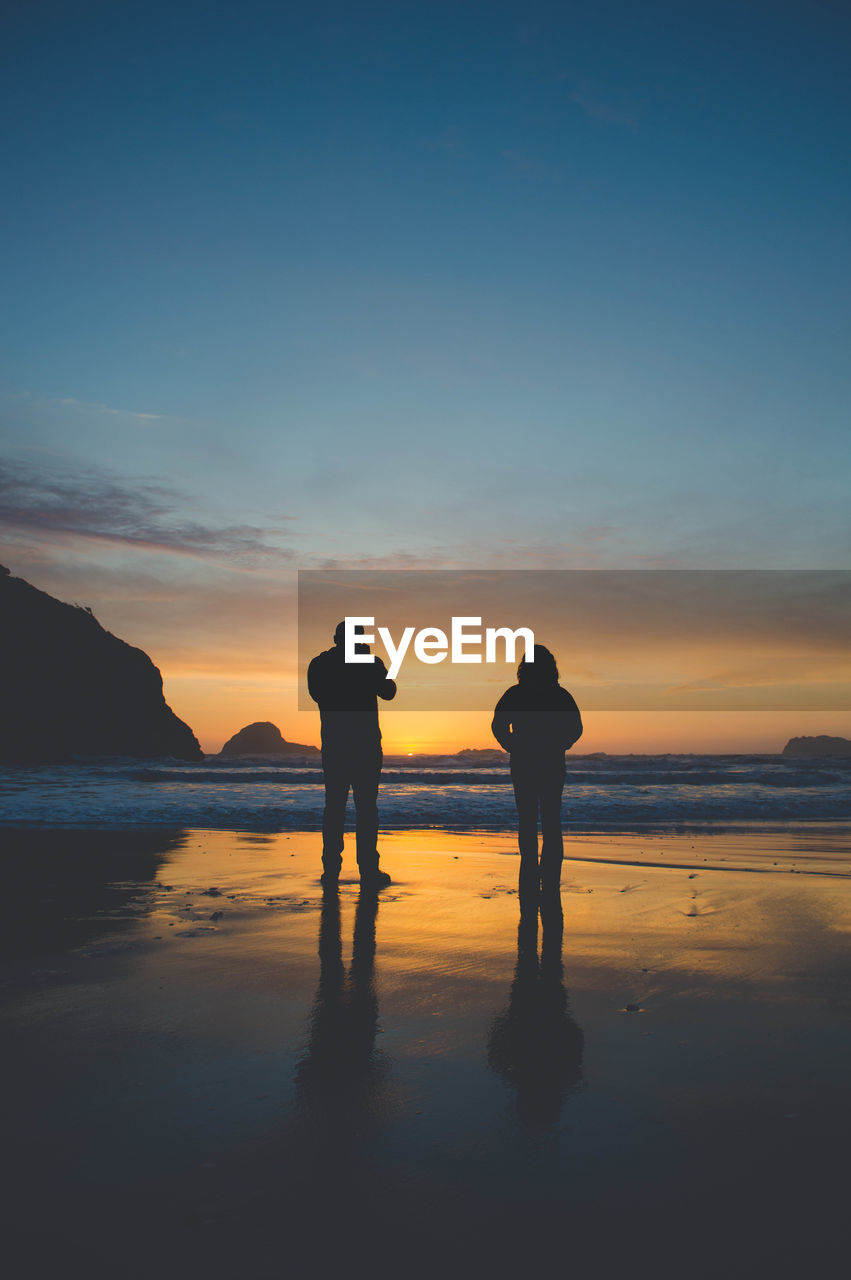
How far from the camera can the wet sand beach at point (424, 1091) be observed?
1787 millimetres

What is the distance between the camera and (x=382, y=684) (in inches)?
281

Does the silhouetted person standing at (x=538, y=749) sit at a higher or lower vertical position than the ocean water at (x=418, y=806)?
higher

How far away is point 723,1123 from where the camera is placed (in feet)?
7.79

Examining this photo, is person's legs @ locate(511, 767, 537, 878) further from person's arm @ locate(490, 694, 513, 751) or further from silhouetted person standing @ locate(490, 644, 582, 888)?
person's arm @ locate(490, 694, 513, 751)

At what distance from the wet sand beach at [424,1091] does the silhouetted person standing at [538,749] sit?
79 cm

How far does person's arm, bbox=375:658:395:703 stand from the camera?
7137mm

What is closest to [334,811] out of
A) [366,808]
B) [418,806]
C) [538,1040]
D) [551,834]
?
[366,808]

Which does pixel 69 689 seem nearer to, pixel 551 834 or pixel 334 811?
pixel 334 811

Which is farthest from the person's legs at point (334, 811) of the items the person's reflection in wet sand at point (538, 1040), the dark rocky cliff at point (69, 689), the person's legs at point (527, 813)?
the dark rocky cliff at point (69, 689)

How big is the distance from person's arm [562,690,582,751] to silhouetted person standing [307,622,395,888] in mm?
1635

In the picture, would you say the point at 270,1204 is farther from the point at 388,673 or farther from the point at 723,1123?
the point at 388,673

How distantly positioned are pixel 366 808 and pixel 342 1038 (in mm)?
3963

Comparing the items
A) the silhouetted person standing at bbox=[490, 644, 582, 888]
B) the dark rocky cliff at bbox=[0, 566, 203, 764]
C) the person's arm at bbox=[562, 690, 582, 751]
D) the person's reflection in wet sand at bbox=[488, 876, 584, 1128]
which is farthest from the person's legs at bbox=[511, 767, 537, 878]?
the dark rocky cliff at bbox=[0, 566, 203, 764]

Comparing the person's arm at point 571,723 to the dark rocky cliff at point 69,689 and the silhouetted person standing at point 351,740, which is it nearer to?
the silhouetted person standing at point 351,740
